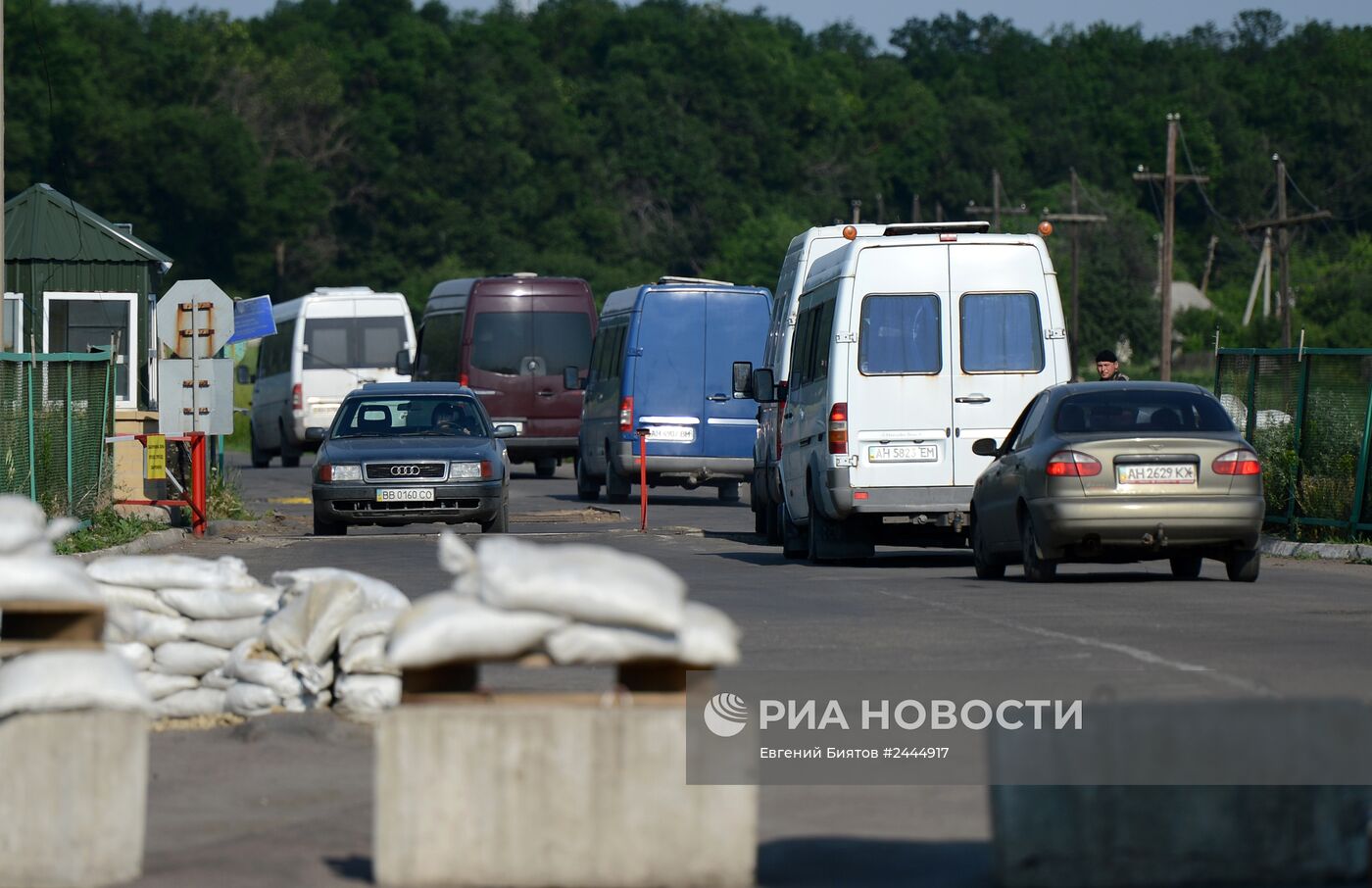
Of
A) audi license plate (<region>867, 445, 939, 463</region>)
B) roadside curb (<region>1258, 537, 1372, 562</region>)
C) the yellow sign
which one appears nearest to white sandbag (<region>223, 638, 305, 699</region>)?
audi license plate (<region>867, 445, 939, 463</region>)

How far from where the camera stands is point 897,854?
684cm

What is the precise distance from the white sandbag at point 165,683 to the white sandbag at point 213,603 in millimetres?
269

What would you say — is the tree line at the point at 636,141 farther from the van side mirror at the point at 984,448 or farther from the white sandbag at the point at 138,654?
the white sandbag at the point at 138,654

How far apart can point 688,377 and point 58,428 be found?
1108 centimetres

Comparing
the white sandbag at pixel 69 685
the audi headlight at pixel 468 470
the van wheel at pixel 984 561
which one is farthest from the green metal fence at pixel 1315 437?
the white sandbag at pixel 69 685

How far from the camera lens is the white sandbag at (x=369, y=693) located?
949 centimetres

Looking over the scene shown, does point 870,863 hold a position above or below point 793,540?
above

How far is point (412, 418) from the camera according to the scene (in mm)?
23938

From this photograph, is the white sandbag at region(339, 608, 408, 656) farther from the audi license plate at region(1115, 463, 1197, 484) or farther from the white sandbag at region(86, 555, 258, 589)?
the audi license plate at region(1115, 463, 1197, 484)

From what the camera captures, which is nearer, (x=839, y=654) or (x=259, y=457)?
(x=839, y=654)

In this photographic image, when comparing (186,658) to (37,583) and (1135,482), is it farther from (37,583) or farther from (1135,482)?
(1135,482)

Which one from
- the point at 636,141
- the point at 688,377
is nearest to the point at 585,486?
the point at 688,377

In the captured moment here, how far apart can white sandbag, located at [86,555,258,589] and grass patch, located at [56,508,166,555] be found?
9.05 m

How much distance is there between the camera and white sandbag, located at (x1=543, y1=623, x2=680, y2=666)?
6387mm
